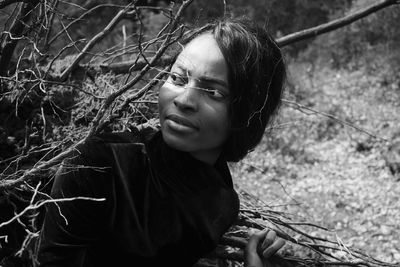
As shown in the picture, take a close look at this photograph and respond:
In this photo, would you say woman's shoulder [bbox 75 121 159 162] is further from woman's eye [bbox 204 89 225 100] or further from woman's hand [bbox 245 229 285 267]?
woman's hand [bbox 245 229 285 267]

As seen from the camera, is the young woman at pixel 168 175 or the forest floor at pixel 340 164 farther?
the forest floor at pixel 340 164

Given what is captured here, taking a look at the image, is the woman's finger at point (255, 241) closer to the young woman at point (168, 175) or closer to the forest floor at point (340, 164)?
the young woman at point (168, 175)

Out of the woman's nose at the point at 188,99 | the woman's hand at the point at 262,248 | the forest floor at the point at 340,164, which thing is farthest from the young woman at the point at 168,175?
the forest floor at the point at 340,164

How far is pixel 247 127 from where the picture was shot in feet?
5.28

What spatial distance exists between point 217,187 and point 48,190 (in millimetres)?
778

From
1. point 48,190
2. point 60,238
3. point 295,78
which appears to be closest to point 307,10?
point 295,78

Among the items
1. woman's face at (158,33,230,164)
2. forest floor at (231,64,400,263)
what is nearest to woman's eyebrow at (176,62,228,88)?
woman's face at (158,33,230,164)

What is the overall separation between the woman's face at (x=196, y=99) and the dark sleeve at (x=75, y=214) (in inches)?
8.4

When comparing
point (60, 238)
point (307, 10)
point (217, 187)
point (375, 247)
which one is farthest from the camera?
point (307, 10)

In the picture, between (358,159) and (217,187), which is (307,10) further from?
(217,187)

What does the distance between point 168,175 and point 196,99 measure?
220 mm

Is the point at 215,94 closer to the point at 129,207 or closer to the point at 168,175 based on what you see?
the point at 168,175

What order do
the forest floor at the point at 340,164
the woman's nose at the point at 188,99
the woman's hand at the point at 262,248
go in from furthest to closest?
the forest floor at the point at 340,164
the woman's hand at the point at 262,248
the woman's nose at the point at 188,99

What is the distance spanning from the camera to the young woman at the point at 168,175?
4.72 feet
